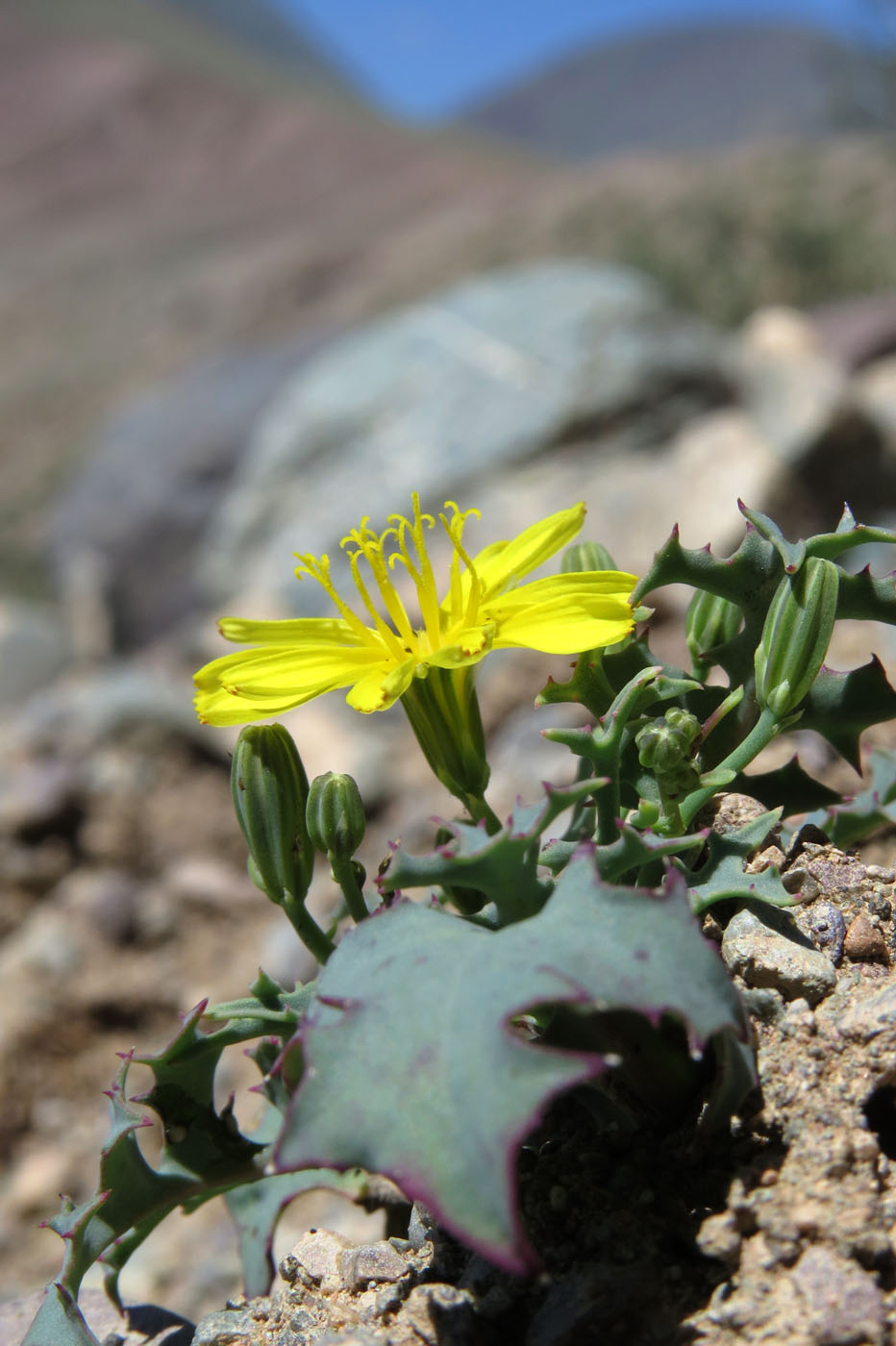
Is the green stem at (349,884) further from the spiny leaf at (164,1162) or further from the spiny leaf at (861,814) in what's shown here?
the spiny leaf at (861,814)

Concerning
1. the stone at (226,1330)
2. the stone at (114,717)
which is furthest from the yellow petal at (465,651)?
the stone at (114,717)

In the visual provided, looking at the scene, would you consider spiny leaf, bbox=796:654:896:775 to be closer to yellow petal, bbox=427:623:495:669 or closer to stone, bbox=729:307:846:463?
yellow petal, bbox=427:623:495:669

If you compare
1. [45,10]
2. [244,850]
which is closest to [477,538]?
[244,850]

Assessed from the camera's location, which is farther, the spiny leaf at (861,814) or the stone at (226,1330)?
the spiny leaf at (861,814)

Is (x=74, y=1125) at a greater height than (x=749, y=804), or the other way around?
(x=749, y=804)

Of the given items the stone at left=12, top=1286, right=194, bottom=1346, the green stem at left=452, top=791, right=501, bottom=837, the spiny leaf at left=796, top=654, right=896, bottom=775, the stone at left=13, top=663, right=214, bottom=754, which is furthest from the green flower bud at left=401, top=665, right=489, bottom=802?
the stone at left=13, top=663, right=214, bottom=754

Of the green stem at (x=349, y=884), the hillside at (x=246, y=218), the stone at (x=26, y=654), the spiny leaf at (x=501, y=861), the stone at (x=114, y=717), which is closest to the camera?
the spiny leaf at (x=501, y=861)

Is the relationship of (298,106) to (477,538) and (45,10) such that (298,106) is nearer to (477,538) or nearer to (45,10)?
(45,10)

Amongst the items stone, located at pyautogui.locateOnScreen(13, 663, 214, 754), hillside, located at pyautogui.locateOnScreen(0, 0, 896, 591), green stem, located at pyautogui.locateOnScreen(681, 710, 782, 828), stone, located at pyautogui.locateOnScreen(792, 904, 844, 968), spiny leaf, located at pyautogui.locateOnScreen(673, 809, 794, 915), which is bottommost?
hillside, located at pyautogui.locateOnScreen(0, 0, 896, 591)
